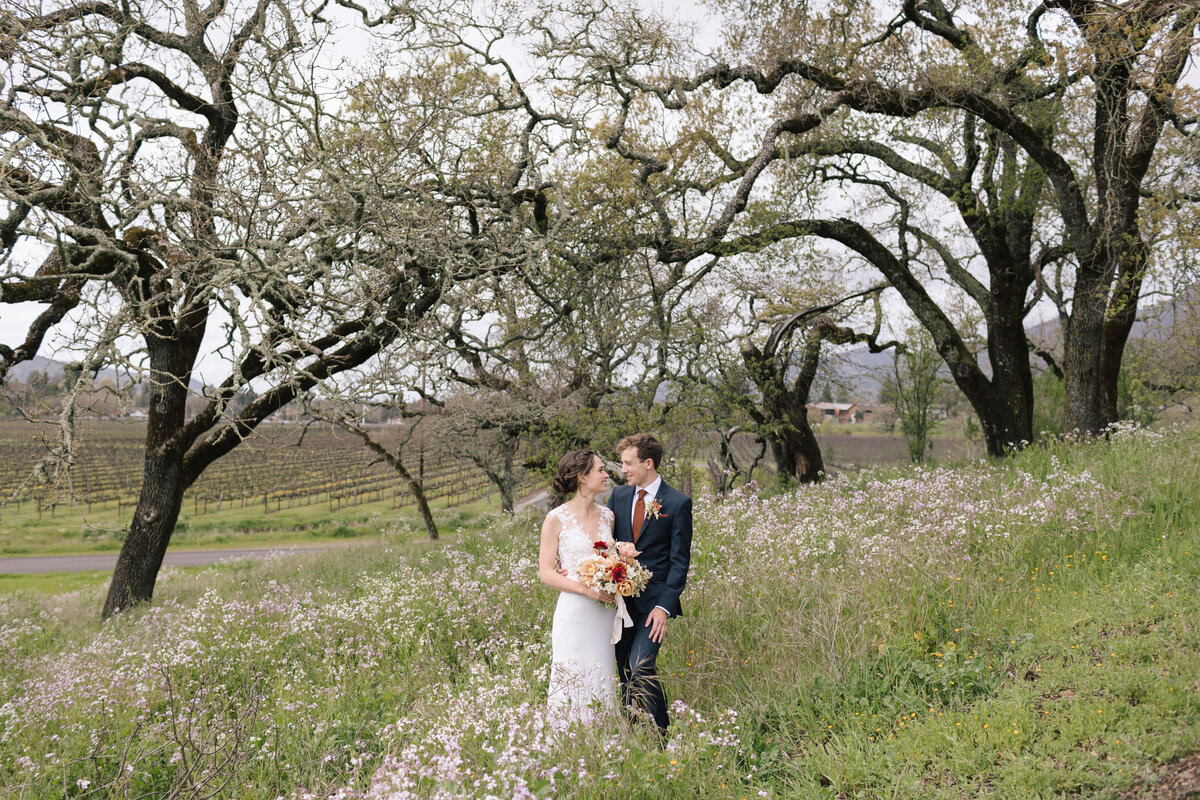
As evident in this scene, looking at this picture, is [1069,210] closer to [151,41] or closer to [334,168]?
[334,168]

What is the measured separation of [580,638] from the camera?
184 inches

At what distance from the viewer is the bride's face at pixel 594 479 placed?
15.6 feet

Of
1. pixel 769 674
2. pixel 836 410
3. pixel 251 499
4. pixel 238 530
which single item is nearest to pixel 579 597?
pixel 769 674

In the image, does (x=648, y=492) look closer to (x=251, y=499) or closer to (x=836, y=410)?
(x=836, y=410)

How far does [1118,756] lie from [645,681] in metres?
2.65

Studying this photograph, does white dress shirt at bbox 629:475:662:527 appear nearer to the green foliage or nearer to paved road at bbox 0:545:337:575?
the green foliage

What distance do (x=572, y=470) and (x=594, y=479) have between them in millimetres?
172

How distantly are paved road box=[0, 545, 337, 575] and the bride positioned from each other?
111 ft

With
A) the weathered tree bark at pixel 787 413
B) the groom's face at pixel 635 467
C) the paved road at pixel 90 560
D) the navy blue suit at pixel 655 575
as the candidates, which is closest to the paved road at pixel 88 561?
the paved road at pixel 90 560

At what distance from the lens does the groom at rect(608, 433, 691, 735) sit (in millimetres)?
4641

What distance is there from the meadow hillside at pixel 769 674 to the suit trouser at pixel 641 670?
0.49 ft

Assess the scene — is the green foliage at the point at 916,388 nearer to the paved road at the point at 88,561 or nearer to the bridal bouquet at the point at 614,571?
the bridal bouquet at the point at 614,571

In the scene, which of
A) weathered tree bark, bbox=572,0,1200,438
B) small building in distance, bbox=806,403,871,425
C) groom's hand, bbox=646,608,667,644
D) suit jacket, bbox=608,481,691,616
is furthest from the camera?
small building in distance, bbox=806,403,871,425

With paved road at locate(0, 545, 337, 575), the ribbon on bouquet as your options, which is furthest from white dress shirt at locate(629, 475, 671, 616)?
paved road at locate(0, 545, 337, 575)
